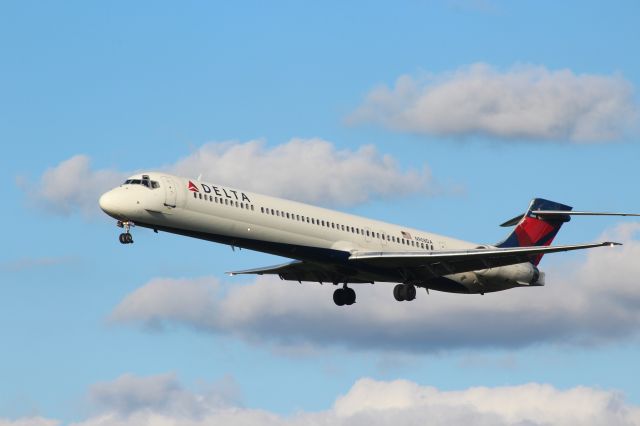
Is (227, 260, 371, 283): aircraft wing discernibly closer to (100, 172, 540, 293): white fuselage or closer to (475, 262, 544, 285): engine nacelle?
(100, 172, 540, 293): white fuselage

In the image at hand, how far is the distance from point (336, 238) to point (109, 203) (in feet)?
33.5

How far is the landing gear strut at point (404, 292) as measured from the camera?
58344 mm

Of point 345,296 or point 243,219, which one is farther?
point 345,296

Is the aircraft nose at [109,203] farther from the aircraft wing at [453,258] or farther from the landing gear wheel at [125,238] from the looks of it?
the aircraft wing at [453,258]

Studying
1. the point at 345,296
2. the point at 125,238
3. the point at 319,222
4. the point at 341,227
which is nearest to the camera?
the point at 125,238

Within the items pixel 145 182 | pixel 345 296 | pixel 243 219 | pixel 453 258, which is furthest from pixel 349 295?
pixel 145 182

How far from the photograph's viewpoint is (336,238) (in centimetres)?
5591

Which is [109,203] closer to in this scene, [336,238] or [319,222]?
[319,222]

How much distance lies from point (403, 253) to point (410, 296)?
10.5 feet

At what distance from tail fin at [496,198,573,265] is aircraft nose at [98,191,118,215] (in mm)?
21090

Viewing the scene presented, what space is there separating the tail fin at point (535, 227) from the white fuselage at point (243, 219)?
855cm

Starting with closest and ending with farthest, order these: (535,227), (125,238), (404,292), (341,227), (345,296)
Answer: (125,238) < (341,227) < (404,292) < (345,296) < (535,227)

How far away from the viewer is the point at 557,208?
64938 millimetres

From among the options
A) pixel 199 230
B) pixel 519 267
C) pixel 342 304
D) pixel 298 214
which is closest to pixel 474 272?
pixel 519 267
